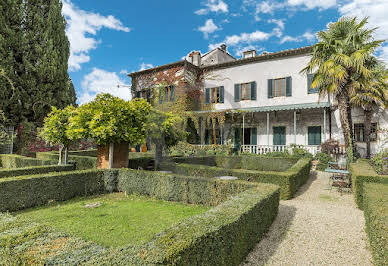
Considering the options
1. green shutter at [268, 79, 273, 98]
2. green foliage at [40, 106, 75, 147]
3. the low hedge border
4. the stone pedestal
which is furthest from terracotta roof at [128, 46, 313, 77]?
the low hedge border

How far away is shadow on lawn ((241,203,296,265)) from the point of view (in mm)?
3586

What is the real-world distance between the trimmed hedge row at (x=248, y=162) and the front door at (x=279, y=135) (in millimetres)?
4555

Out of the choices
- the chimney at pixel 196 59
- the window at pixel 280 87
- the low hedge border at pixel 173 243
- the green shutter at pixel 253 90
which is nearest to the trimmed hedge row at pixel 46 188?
the low hedge border at pixel 173 243

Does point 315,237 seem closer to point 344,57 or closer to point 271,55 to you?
point 344,57

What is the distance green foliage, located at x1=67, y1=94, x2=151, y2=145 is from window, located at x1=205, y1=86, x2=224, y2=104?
11.8m

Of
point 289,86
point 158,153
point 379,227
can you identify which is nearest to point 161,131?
point 158,153

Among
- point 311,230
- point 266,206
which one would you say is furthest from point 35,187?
point 311,230

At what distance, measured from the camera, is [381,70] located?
42.7 feet

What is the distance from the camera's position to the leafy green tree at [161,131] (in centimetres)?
898

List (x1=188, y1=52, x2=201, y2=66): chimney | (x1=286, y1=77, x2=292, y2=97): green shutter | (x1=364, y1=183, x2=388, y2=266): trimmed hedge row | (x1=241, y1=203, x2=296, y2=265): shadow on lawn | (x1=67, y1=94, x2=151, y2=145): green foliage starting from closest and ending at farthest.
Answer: (x1=364, y1=183, x2=388, y2=266): trimmed hedge row
(x1=241, y1=203, x2=296, y2=265): shadow on lawn
(x1=67, y1=94, x2=151, y2=145): green foliage
(x1=286, y1=77, x2=292, y2=97): green shutter
(x1=188, y1=52, x2=201, y2=66): chimney

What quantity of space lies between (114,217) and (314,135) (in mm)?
14729

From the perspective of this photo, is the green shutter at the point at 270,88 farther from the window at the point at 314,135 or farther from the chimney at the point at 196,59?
the chimney at the point at 196,59

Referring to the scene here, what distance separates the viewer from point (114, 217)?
17.1ft

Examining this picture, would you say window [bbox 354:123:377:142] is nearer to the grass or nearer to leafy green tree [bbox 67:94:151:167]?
the grass
